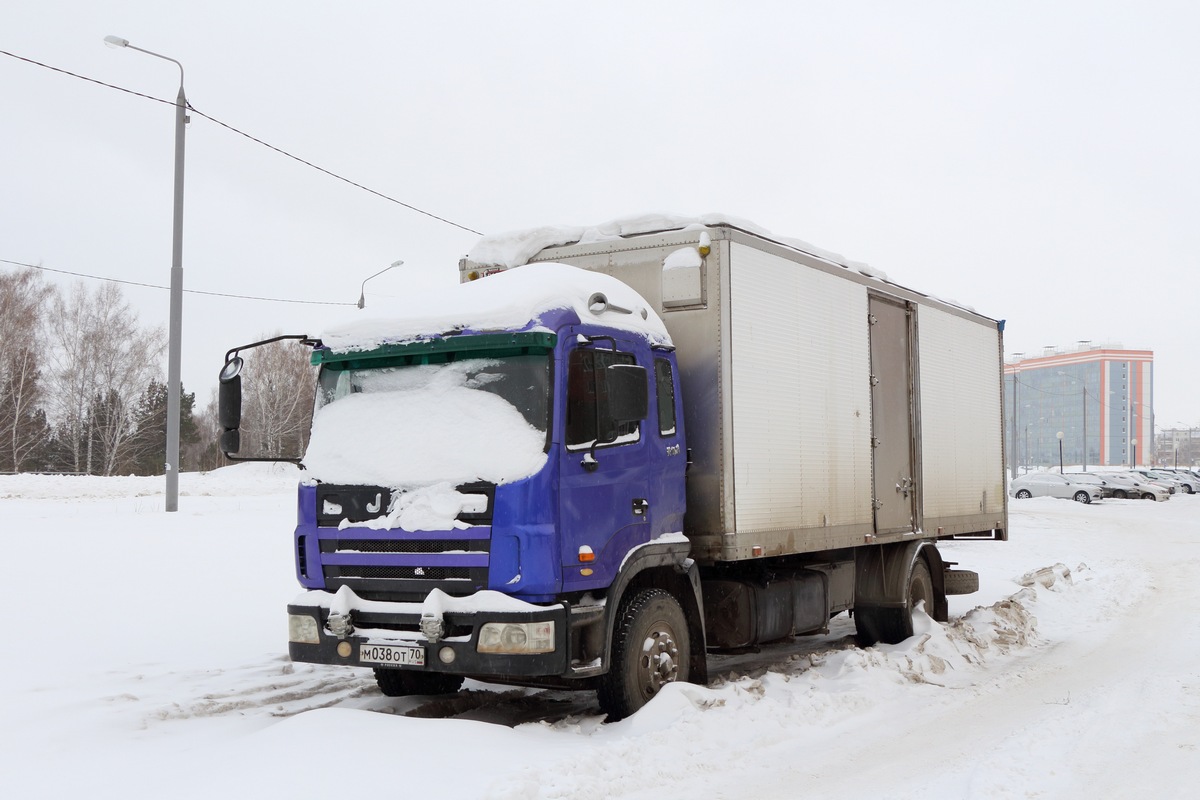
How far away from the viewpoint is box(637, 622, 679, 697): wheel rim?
22.2ft

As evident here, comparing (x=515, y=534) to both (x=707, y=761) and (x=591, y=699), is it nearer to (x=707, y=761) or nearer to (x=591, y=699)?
(x=707, y=761)

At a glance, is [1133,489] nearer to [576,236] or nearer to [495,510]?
[576,236]

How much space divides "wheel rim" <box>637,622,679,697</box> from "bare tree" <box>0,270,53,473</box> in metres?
44.1

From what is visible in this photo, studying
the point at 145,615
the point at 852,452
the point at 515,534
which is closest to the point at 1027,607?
the point at 852,452

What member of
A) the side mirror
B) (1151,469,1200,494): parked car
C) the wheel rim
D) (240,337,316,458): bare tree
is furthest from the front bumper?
(1151,469,1200,494): parked car

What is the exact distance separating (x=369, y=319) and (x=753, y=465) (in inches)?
119

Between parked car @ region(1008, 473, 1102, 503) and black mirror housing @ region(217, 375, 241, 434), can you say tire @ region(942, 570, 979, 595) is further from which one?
parked car @ region(1008, 473, 1102, 503)

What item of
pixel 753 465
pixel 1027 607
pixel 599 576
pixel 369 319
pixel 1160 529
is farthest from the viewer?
pixel 1160 529

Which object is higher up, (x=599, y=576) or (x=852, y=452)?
(x=852, y=452)

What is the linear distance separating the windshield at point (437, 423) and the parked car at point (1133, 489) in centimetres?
4665

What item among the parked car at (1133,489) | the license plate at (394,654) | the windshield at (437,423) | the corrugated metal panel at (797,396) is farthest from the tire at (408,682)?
the parked car at (1133,489)

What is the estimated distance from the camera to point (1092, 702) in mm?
7699

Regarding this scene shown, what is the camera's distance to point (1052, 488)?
46531 mm

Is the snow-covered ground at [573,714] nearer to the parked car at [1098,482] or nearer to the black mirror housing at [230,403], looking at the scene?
the black mirror housing at [230,403]
